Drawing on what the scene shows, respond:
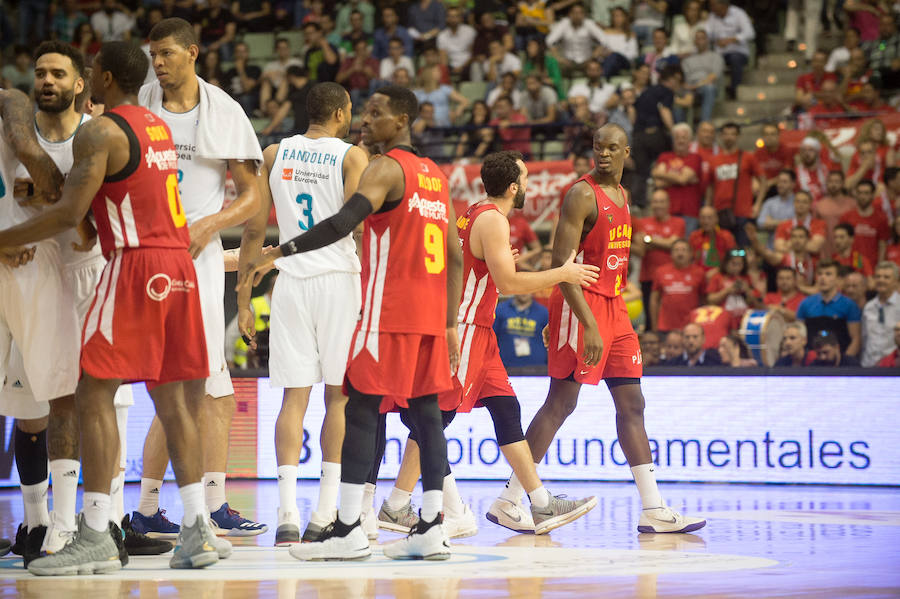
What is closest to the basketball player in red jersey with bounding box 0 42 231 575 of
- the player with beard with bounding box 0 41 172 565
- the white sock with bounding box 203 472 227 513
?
the player with beard with bounding box 0 41 172 565

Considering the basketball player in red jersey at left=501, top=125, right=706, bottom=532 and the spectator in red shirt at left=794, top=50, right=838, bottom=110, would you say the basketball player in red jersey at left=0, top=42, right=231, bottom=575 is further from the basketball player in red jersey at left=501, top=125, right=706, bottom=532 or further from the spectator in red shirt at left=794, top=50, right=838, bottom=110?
the spectator in red shirt at left=794, top=50, right=838, bottom=110

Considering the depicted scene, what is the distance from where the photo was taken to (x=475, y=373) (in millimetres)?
6906

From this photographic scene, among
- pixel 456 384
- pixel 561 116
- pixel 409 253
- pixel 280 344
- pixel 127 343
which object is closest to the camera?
pixel 127 343

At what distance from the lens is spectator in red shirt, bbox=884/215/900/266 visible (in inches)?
475

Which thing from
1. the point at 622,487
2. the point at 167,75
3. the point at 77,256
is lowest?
the point at 622,487

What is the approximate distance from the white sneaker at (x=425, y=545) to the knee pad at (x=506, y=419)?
1.38 m

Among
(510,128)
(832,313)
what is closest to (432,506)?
(832,313)

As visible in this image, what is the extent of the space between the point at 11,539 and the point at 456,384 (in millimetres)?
2621

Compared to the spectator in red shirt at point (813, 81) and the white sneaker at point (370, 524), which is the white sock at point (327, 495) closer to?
the white sneaker at point (370, 524)

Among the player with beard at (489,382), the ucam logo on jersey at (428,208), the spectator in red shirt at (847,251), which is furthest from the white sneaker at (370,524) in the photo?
the spectator in red shirt at (847,251)

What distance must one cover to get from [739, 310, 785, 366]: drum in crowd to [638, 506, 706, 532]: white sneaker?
4329 millimetres

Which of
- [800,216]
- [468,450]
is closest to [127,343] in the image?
[468,450]

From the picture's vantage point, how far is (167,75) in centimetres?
596

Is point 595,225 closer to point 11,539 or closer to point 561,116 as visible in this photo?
point 11,539
